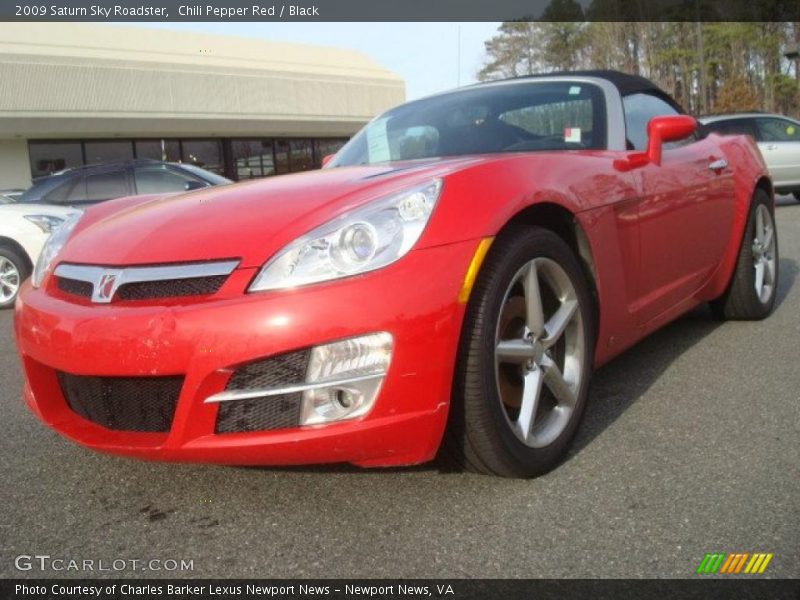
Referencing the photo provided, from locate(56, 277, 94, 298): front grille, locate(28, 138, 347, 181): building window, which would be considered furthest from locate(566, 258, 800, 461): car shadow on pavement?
locate(28, 138, 347, 181): building window

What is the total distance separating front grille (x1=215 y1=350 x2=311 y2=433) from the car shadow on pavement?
3.25ft

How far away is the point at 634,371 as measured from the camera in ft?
11.0

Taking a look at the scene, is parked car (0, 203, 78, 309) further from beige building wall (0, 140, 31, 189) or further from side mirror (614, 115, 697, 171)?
beige building wall (0, 140, 31, 189)

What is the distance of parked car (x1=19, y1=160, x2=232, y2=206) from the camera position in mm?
8250

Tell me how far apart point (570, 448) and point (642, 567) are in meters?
0.72

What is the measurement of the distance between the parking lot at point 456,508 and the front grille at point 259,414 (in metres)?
0.30

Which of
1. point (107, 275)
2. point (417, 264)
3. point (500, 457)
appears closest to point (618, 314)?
point (500, 457)

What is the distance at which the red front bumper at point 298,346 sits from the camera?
1920 millimetres

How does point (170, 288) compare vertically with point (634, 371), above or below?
above

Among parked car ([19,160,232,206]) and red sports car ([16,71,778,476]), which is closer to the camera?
red sports car ([16,71,778,476])

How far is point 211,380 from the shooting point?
194 cm

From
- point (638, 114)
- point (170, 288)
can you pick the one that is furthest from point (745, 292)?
point (170, 288)

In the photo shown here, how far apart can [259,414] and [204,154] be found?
94.3 ft
